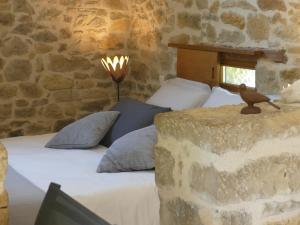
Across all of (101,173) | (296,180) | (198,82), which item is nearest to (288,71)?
(198,82)

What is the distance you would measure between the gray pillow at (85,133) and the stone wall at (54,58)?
4.23ft

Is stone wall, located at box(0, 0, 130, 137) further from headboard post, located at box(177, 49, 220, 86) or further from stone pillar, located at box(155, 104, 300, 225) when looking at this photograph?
stone pillar, located at box(155, 104, 300, 225)

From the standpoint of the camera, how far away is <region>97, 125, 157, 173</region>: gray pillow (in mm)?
3371

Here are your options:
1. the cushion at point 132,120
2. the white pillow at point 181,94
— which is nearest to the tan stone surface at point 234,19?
the white pillow at point 181,94

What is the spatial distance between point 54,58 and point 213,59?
165cm

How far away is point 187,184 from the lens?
1.82m

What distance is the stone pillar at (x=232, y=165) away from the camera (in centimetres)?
169

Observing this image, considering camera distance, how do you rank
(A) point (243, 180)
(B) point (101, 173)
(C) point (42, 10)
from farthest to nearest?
1. (C) point (42, 10)
2. (B) point (101, 173)
3. (A) point (243, 180)

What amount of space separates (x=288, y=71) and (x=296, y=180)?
2230mm

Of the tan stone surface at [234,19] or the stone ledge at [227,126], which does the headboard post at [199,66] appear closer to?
the tan stone surface at [234,19]

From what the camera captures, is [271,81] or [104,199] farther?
[271,81]

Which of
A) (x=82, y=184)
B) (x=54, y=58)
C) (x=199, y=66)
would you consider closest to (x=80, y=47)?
(x=54, y=58)

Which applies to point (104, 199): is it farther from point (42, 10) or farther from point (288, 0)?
point (42, 10)

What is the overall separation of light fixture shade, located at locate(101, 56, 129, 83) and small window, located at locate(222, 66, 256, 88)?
3.71ft
